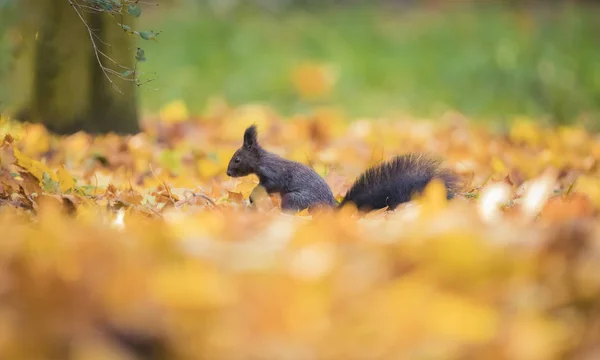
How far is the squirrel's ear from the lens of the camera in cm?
321

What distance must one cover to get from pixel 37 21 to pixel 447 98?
4266 mm

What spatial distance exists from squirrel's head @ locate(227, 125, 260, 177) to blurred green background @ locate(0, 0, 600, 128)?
9.07 feet

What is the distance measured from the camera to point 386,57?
8.64 m

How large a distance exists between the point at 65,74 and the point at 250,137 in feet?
4.97

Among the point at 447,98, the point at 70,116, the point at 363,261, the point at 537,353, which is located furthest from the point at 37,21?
the point at 447,98

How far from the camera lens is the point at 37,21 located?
4.28 metres

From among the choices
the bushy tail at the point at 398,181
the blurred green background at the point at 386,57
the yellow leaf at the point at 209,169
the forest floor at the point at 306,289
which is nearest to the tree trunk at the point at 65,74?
the yellow leaf at the point at 209,169

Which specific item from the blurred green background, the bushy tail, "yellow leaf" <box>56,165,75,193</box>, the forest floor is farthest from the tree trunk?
the forest floor

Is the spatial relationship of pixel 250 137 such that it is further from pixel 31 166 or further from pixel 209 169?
pixel 31 166

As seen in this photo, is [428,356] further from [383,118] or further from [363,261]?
[383,118]

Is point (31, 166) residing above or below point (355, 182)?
below

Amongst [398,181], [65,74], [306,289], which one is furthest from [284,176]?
[306,289]

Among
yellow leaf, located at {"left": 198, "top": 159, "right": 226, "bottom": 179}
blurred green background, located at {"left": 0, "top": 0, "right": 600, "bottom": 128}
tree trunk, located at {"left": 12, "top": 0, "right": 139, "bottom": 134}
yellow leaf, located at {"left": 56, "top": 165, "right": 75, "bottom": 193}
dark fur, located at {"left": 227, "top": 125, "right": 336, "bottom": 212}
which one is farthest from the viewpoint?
blurred green background, located at {"left": 0, "top": 0, "right": 600, "bottom": 128}

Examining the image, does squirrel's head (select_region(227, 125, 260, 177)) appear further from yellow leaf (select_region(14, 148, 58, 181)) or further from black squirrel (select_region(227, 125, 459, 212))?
yellow leaf (select_region(14, 148, 58, 181))
